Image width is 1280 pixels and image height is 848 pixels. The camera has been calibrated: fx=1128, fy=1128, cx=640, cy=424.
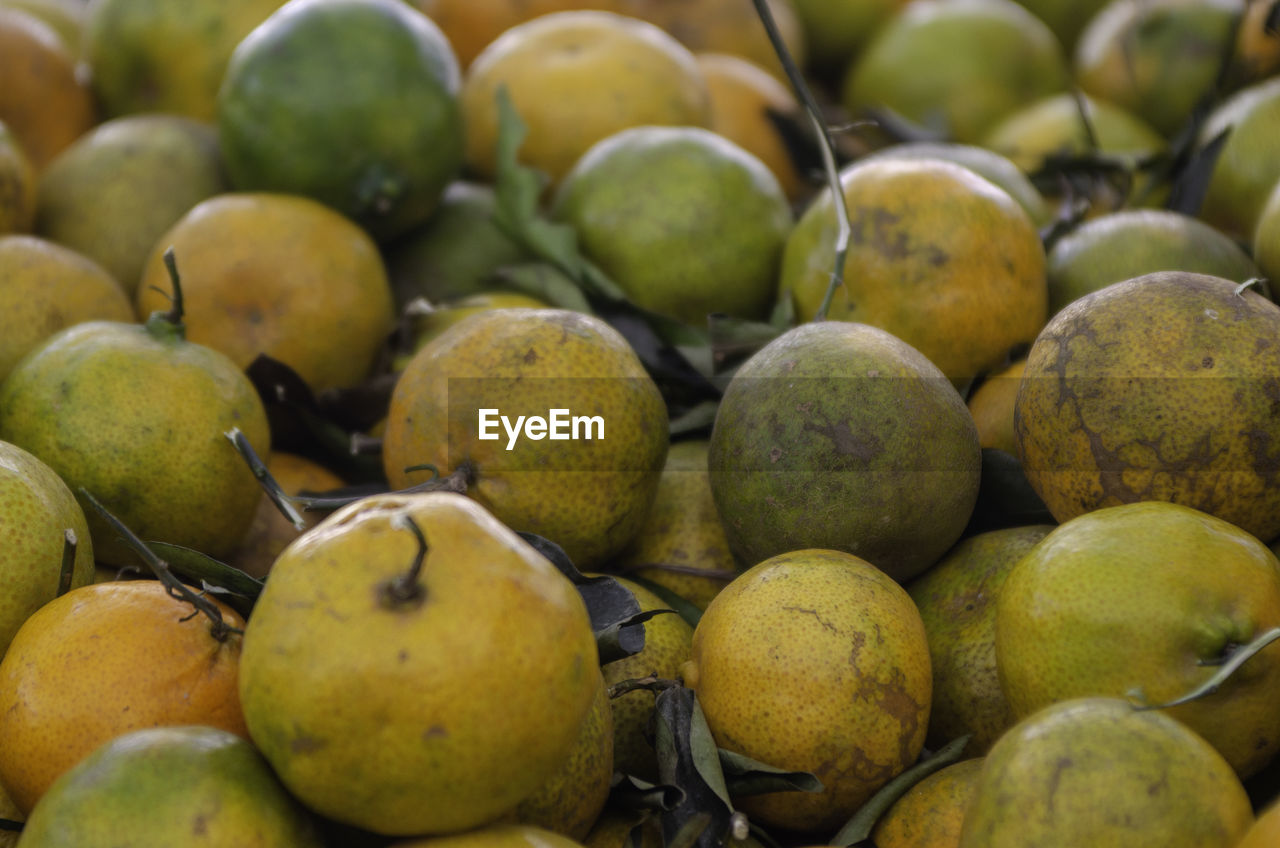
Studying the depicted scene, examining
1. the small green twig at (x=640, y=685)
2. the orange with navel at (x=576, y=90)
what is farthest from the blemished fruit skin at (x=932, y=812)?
the orange with navel at (x=576, y=90)

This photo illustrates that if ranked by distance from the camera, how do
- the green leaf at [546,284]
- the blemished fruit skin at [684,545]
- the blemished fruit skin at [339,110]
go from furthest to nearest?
1. the blemished fruit skin at [339,110]
2. the green leaf at [546,284]
3. the blemished fruit skin at [684,545]

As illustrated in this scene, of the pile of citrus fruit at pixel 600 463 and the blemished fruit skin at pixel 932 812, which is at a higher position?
the pile of citrus fruit at pixel 600 463

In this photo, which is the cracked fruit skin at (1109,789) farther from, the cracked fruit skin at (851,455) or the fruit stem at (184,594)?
the fruit stem at (184,594)

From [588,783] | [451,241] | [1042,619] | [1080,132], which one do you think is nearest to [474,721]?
[588,783]

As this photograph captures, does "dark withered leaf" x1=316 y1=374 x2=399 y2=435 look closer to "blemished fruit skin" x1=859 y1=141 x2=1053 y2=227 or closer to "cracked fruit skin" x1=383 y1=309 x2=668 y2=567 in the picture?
"cracked fruit skin" x1=383 y1=309 x2=668 y2=567

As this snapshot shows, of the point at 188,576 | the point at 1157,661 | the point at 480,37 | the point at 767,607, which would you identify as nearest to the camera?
the point at 1157,661

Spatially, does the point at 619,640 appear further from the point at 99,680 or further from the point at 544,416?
the point at 99,680

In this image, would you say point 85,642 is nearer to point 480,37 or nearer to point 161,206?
point 161,206
